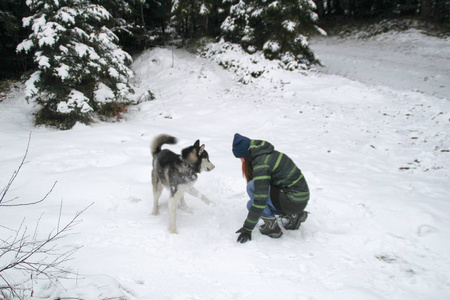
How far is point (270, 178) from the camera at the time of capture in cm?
346

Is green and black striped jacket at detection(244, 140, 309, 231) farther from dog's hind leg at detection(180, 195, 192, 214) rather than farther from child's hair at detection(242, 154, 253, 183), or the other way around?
dog's hind leg at detection(180, 195, 192, 214)

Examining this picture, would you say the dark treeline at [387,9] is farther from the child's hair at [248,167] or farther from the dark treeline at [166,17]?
the child's hair at [248,167]

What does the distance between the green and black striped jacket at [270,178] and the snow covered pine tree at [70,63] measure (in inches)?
304

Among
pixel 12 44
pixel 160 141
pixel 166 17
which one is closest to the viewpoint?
pixel 160 141

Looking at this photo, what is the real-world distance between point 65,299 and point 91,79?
9419 mm

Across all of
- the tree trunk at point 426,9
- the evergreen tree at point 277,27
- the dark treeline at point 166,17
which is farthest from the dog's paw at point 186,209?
the tree trunk at point 426,9

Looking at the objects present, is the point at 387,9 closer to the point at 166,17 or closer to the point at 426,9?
the point at 426,9

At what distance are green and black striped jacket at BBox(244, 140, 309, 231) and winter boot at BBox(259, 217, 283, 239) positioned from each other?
358 millimetres

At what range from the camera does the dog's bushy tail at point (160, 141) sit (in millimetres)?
4277

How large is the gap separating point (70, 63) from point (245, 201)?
8.12 meters

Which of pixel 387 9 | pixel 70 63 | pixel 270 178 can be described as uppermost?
pixel 387 9

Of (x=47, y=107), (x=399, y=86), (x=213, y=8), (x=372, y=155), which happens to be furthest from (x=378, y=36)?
(x=47, y=107)

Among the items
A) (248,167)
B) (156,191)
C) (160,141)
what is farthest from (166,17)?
(248,167)

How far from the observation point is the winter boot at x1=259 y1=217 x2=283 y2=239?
376 cm
